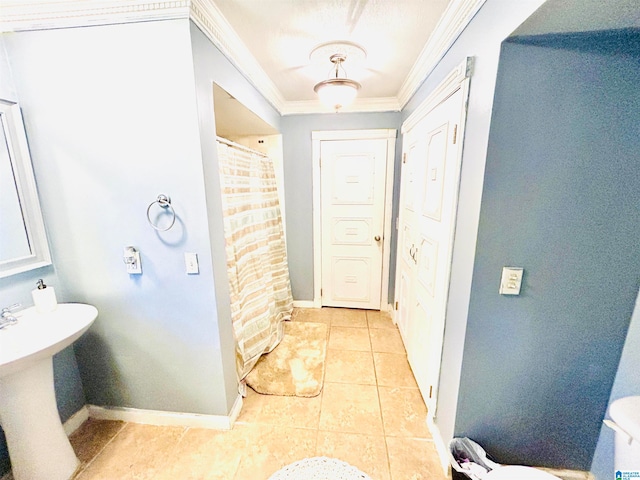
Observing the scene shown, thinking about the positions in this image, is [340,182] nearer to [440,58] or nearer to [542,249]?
[440,58]

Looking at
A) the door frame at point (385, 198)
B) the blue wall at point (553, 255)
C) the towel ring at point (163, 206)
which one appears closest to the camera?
the blue wall at point (553, 255)

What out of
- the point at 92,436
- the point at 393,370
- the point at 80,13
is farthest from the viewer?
the point at 393,370

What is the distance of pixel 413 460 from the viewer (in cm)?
139

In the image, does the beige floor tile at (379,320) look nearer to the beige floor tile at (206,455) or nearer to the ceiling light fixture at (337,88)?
the beige floor tile at (206,455)

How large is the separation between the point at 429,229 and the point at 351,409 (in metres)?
1.34

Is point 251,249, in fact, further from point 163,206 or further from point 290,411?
point 290,411

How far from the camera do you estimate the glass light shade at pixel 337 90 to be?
157 centimetres

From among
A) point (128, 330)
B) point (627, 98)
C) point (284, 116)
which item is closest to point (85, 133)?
point (128, 330)

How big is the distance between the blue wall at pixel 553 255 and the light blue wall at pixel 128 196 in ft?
4.51

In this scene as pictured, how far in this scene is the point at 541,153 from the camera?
3.25 ft

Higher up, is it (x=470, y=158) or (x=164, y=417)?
(x=470, y=158)

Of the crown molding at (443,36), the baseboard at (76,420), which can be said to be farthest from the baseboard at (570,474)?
the baseboard at (76,420)

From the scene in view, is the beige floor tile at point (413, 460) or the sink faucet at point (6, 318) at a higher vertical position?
the sink faucet at point (6, 318)

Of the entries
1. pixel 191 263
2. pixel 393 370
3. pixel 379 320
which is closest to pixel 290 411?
Answer: pixel 393 370
